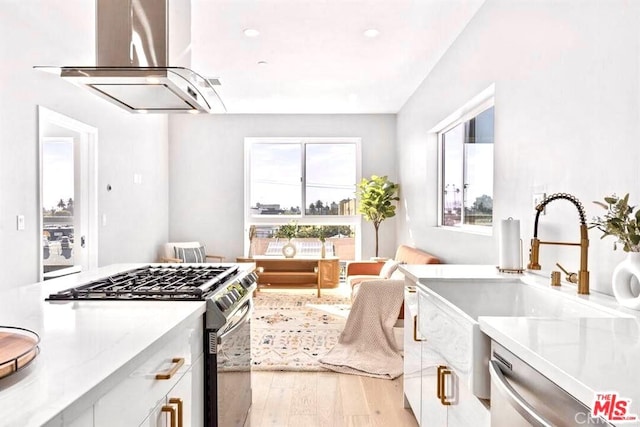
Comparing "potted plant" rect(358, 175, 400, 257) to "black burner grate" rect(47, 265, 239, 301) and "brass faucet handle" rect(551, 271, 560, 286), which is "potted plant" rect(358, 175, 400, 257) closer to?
"black burner grate" rect(47, 265, 239, 301)

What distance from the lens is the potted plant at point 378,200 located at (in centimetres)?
610

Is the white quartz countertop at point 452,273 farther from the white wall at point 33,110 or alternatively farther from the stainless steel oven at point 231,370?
the white wall at point 33,110

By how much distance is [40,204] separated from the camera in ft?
11.5

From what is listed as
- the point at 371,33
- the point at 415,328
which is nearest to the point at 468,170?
the point at 371,33

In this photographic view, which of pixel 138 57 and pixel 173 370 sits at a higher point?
pixel 138 57

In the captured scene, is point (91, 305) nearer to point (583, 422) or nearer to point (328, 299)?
point (583, 422)

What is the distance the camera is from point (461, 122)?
396cm

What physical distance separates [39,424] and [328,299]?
5.30 meters

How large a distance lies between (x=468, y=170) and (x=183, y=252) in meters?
4.07

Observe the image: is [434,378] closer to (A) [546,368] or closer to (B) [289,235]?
(A) [546,368]

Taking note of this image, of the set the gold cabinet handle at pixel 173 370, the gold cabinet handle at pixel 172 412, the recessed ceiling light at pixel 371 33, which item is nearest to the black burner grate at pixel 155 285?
the gold cabinet handle at pixel 173 370

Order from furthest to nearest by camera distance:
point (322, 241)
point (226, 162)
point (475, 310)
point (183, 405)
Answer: point (226, 162)
point (322, 241)
point (475, 310)
point (183, 405)

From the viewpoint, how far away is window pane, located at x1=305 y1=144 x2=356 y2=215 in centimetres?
690

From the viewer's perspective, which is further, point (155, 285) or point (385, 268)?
point (385, 268)
